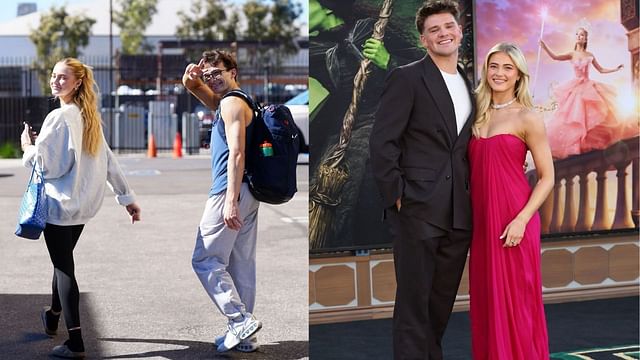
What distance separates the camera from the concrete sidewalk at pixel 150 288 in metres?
6.33

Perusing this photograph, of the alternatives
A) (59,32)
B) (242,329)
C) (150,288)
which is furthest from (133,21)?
(242,329)

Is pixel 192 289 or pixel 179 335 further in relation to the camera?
pixel 192 289

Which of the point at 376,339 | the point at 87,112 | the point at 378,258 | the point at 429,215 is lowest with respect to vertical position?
the point at 376,339

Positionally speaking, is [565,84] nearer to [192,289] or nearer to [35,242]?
[192,289]

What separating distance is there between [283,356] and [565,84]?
2.77 meters

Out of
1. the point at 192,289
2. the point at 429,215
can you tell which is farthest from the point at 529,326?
the point at 192,289

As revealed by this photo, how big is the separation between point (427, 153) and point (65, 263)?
223cm

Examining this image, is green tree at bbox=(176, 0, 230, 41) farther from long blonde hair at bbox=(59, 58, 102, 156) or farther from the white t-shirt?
the white t-shirt

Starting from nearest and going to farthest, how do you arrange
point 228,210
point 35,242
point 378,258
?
point 228,210 < point 378,258 < point 35,242

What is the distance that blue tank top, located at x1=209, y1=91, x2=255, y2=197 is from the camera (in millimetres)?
5871

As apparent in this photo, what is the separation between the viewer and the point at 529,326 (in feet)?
15.8

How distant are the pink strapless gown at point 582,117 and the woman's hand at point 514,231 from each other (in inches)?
106

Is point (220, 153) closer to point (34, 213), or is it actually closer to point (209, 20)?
point (34, 213)

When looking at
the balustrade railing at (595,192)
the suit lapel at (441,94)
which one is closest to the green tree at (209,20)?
the balustrade railing at (595,192)
